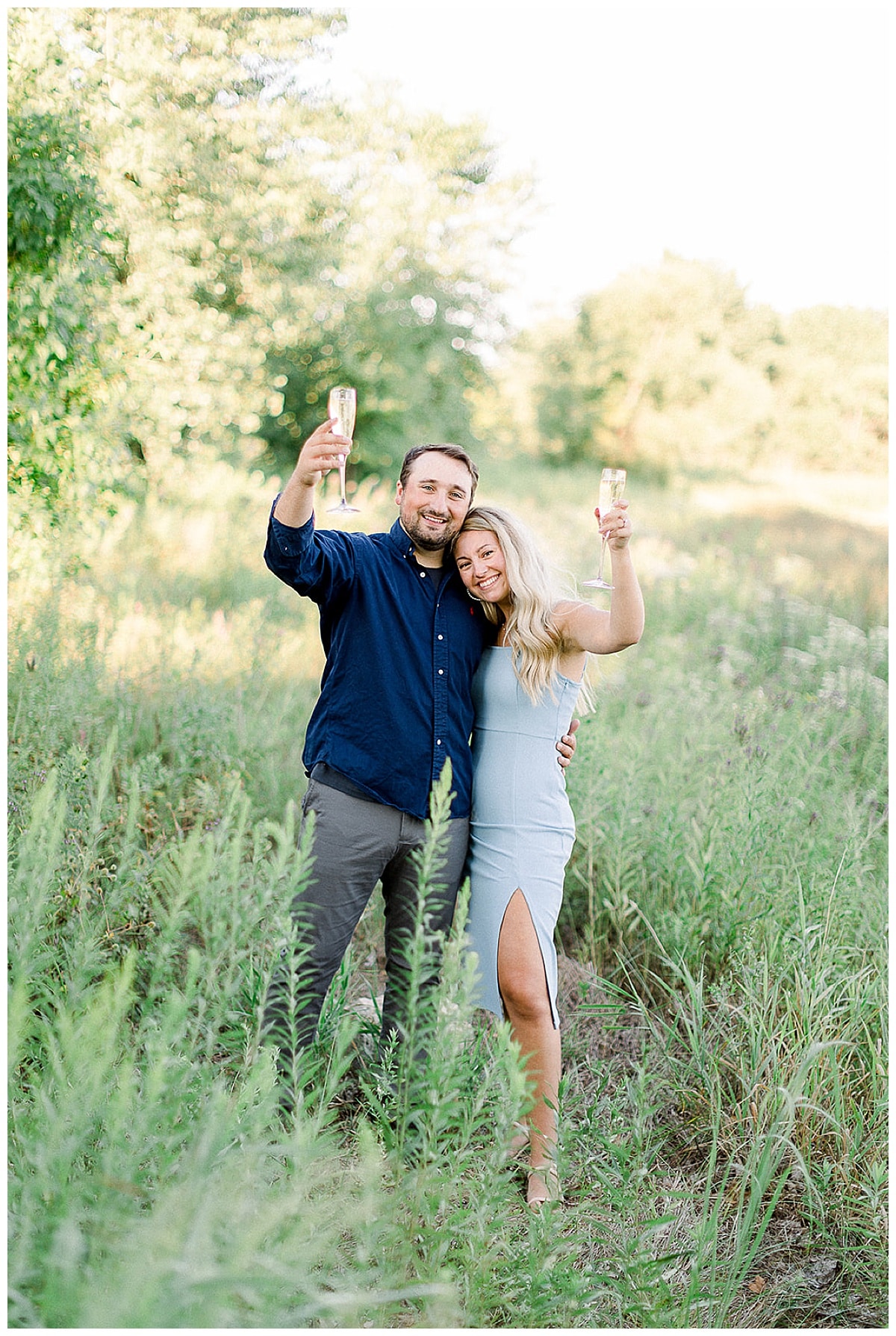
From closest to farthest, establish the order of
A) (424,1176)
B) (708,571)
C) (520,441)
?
(424,1176)
(708,571)
(520,441)

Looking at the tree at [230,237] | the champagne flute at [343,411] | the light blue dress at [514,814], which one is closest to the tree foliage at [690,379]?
the tree at [230,237]

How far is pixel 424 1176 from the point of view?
1.82 metres

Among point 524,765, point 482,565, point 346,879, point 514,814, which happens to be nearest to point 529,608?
point 482,565

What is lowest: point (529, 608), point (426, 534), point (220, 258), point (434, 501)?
point (529, 608)

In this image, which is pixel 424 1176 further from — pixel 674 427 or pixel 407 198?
pixel 674 427

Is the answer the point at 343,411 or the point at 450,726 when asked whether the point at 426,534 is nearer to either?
the point at 343,411

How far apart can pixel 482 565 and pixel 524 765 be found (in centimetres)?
68

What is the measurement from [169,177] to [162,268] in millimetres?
1353

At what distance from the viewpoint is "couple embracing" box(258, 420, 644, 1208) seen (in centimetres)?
292

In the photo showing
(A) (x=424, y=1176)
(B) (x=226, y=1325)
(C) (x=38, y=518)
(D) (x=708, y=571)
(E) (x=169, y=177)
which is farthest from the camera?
(D) (x=708, y=571)

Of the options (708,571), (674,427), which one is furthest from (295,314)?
(674,427)

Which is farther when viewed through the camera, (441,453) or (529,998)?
(441,453)

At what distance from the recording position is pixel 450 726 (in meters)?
3.04

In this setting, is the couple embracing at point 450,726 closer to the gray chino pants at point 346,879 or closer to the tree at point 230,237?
the gray chino pants at point 346,879
